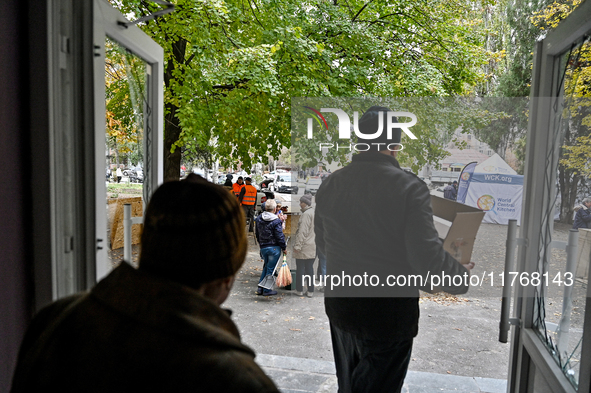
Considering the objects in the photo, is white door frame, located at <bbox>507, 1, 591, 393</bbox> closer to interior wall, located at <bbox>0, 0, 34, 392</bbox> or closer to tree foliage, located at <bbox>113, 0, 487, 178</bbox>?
interior wall, located at <bbox>0, 0, 34, 392</bbox>

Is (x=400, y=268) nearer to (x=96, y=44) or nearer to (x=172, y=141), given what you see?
(x=96, y=44)

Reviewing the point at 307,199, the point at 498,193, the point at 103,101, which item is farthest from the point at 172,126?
the point at 103,101

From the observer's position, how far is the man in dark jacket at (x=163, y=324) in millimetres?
717

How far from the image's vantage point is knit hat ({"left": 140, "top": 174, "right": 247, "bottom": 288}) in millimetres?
805

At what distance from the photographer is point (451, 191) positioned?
12.2 feet

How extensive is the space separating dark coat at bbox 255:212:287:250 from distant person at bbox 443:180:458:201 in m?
3.57

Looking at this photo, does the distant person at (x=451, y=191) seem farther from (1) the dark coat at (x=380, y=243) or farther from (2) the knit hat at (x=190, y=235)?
(2) the knit hat at (x=190, y=235)

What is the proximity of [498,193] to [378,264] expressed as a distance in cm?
164

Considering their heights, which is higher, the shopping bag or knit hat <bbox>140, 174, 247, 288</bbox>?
knit hat <bbox>140, 174, 247, 288</bbox>

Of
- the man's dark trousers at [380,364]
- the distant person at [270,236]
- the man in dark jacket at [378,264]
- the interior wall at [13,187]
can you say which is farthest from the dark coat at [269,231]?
the interior wall at [13,187]

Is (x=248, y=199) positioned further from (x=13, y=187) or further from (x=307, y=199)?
(x=13, y=187)

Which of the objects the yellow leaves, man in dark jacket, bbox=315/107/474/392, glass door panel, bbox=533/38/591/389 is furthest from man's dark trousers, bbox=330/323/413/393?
the yellow leaves

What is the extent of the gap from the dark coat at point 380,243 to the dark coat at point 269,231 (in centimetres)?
406

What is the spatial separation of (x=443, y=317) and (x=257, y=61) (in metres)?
4.53
